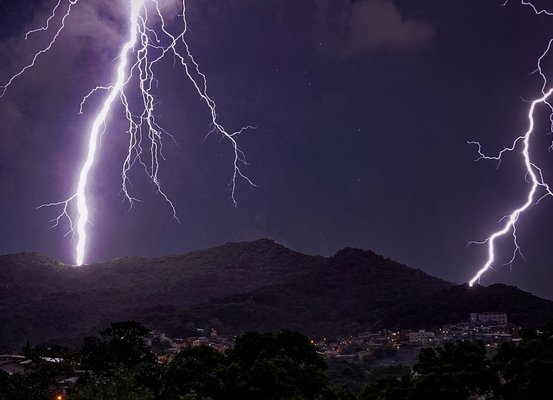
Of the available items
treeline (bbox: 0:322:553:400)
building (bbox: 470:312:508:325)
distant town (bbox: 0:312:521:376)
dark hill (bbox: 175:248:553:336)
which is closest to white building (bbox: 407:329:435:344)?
distant town (bbox: 0:312:521:376)

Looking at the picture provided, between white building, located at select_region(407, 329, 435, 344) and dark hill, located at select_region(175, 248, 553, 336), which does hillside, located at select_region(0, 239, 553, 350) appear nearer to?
dark hill, located at select_region(175, 248, 553, 336)

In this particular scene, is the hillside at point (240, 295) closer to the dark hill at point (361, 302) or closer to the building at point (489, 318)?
the dark hill at point (361, 302)

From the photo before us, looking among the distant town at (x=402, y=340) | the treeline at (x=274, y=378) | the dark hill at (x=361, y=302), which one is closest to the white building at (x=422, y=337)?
the distant town at (x=402, y=340)

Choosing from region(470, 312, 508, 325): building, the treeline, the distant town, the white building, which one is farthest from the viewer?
region(470, 312, 508, 325): building

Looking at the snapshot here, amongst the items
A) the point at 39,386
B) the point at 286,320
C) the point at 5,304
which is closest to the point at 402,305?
the point at 286,320

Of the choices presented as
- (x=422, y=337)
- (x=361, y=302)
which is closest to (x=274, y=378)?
(x=422, y=337)

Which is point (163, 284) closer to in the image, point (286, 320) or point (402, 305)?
point (286, 320)
